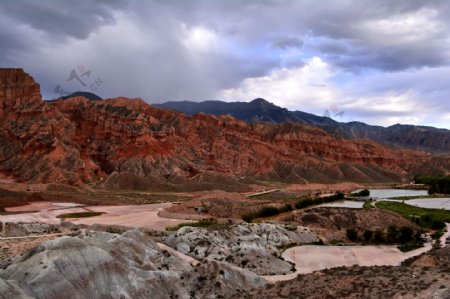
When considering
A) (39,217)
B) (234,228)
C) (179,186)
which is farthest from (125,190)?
(234,228)

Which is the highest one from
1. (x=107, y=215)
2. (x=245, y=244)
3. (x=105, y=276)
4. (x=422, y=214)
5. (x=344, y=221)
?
(x=105, y=276)

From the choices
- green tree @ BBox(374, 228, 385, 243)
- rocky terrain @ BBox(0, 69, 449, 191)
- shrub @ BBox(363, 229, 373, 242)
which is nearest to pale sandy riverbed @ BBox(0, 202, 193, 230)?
shrub @ BBox(363, 229, 373, 242)

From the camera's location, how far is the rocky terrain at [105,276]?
982 inches

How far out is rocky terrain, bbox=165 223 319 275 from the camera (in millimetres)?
40875

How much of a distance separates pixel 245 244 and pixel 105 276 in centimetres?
2087

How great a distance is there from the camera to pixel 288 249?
49656 millimetres

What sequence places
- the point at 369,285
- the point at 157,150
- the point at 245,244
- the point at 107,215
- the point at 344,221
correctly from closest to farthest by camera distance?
1. the point at 369,285
2. the point at 245,244
3. the point at 344,221
4. the point at 107,215
5. the point at 157,150

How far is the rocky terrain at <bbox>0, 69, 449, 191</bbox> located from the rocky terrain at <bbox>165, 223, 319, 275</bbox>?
254 ft

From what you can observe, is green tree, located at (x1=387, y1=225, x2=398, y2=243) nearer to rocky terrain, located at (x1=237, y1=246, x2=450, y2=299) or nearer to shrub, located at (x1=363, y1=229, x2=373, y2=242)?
shrub, located at (x1=363, y1=229, x2=373, y2=242)

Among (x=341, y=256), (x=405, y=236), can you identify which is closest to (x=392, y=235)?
(x=405, y=236)

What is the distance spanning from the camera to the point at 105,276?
2705 cm

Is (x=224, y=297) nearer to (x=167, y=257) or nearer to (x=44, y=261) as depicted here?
(x=167, y=257)

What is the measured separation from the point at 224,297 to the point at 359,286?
9147 millimetres

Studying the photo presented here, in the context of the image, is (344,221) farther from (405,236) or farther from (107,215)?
(107,215)
